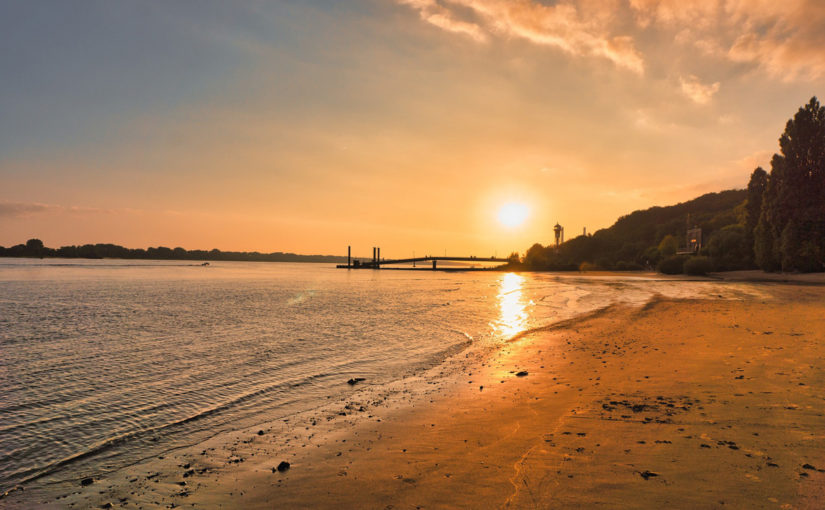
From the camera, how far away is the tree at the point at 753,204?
73125 mm

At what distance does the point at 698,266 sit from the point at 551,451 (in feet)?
269

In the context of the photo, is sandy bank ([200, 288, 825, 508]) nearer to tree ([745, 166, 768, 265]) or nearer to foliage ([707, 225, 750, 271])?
foliage ([707, 225, 750, 271])

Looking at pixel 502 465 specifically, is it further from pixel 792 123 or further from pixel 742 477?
pixel 792 123

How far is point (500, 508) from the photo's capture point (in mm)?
4605

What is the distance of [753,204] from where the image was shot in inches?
2884

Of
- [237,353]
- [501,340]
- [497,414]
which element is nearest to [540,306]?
[501,340]

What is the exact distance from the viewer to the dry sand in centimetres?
486

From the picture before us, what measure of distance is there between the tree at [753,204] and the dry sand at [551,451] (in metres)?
79.6

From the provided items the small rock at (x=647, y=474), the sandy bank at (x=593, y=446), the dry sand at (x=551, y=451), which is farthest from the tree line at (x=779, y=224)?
the small rock at (x=647, y=474)

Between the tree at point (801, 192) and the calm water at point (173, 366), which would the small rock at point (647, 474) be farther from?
the tree at point (801, 192)

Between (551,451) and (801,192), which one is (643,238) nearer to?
(801,192)

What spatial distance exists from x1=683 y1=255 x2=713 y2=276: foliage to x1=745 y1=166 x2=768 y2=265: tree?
25.3 ft

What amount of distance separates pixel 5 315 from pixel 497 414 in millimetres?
30557

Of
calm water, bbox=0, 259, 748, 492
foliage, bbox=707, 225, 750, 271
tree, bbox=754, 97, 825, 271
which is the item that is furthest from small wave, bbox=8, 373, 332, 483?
foliage, bbox=707, 225, 750, 271
